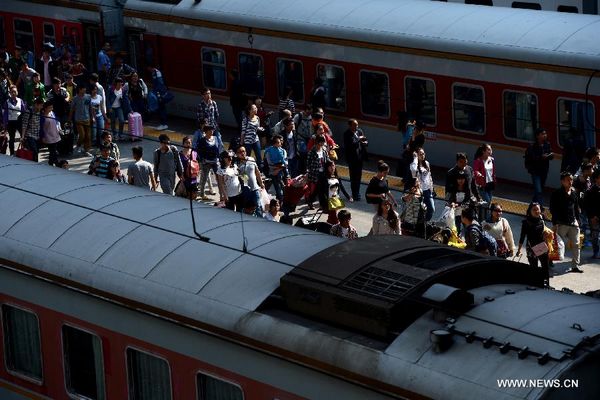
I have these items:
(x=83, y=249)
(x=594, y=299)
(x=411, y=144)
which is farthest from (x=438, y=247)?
(x=411, y=144)

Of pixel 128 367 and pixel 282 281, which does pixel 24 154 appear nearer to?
pixel 128 367

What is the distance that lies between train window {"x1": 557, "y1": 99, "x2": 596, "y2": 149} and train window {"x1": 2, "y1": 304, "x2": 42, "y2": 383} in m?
14.2

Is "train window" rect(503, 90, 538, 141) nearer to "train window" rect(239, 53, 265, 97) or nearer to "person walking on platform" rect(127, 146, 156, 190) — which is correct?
"train window" rect(239, 53, 265, 97)

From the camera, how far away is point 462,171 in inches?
933

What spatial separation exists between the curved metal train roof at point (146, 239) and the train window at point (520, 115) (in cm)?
1276

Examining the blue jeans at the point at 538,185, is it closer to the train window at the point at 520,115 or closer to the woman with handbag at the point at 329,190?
the train window at the point at 520,115

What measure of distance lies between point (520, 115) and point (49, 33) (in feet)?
53.8

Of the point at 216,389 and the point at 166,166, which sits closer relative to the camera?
the point at 216,389

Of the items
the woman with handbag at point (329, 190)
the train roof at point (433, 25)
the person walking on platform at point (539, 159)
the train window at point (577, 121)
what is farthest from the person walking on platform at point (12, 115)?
the train window at point (577, 121)

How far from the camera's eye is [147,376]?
14.0m

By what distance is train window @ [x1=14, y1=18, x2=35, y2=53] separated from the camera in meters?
40.7

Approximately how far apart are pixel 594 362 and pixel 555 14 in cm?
1867

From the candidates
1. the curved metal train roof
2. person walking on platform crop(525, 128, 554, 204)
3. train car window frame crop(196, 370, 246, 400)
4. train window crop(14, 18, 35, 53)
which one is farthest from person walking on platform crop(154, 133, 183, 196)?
train window crop(14, 18, 35, 53)

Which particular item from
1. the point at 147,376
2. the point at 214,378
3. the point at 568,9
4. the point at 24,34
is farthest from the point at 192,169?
the point at 24,34
